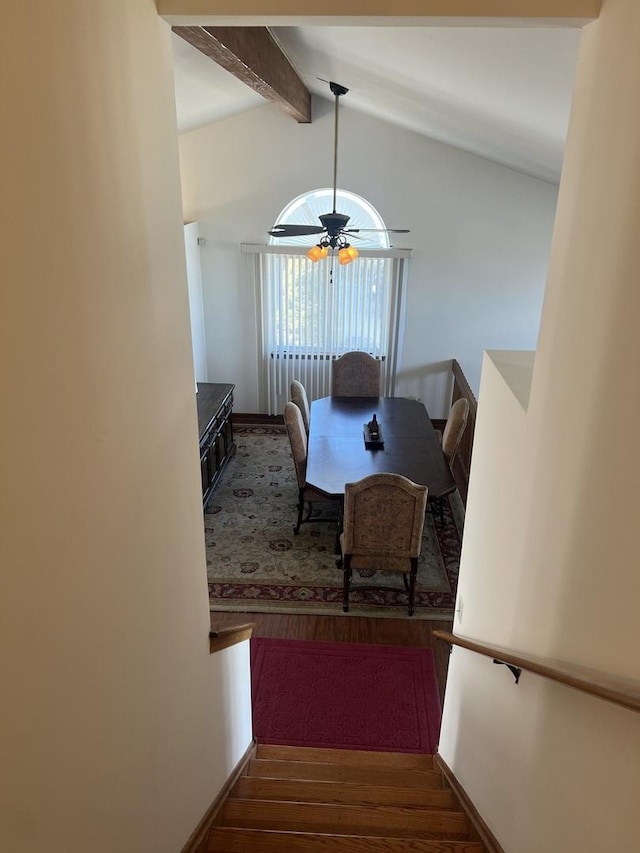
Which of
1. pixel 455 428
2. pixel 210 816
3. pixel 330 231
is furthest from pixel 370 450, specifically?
pixel 210 816

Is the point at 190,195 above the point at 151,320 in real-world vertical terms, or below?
above

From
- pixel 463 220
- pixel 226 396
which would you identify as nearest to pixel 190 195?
pixel 226 396

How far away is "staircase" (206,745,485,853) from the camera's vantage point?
2.04m

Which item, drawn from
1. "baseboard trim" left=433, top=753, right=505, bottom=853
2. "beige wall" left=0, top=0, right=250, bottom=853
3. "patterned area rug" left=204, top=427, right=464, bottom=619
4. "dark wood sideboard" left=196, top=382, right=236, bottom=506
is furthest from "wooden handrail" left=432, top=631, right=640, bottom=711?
"dark wood sideboard" left=196, top=382, right=236, bottom=506

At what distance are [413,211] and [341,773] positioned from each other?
5.28 m

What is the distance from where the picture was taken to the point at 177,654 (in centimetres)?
183

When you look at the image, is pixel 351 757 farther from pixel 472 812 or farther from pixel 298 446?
pixel 298 446

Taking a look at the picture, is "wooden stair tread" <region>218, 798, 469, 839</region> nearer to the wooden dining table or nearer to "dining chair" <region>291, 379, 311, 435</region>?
the wooden dining table

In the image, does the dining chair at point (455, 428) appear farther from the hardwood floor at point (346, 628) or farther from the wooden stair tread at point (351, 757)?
the wooden stair tread at point (351, 757)

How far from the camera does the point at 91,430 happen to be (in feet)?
3.78

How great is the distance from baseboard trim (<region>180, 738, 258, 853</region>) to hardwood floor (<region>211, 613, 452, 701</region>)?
4.09 feet

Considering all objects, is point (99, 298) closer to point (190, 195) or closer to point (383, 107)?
point (383, 107)

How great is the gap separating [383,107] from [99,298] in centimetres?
471

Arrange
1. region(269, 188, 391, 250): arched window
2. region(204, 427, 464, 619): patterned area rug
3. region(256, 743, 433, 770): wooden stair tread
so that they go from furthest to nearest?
region(269, 188, 391, 250): arched window < region(204, 427, 464, 619): patterned area rug < region(256, 743, 433, 770): wooden stair tread
